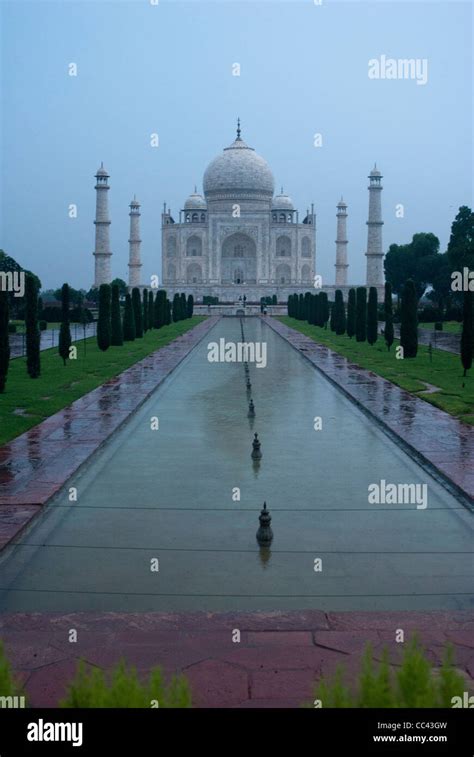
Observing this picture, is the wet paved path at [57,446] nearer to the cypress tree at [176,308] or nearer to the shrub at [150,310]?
the shrub at [150,310]

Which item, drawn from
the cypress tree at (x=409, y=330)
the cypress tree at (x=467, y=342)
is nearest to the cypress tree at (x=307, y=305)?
the cypress tree at (x=409, y=330)

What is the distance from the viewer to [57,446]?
23.3 feet

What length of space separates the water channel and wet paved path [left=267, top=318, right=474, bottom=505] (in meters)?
0.17

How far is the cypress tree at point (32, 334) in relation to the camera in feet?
41.4

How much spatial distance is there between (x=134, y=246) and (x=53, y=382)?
40922 mm

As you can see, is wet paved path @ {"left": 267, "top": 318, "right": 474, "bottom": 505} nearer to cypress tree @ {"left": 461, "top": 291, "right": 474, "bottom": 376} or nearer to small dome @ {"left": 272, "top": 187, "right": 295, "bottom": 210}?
cypress tree @ {"left": 461, "top": 291, "right": 474, "bottom": 376}

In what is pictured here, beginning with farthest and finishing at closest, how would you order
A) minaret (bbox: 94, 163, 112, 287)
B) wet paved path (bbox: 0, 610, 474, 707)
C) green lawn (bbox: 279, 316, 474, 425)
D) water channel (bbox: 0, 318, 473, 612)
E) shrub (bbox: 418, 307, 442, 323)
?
1. minaret (bbox: 94, 163, 112, 287)
2. shrub (bbox: 418, 307, 442, 323)
3. green lawn (bbox: 279, 316, 474, 425)
4. water channel (bbox: 0, 318, 473, 612)
5. wet paved path (bbox: 0, 610, 474, 707)

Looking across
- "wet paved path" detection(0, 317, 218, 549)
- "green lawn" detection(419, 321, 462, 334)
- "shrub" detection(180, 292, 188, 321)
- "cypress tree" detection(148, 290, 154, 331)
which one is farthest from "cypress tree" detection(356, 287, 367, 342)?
"shrub" detection(180, 292, 188, 321)

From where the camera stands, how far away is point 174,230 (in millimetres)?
56312

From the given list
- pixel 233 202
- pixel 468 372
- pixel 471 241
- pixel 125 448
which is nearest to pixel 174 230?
pixel 233 202

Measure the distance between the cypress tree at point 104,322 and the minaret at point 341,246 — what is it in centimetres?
3480

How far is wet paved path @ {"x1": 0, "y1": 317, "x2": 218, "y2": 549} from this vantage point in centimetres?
518

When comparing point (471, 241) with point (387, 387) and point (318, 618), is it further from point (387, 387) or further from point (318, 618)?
point (318, 618)
